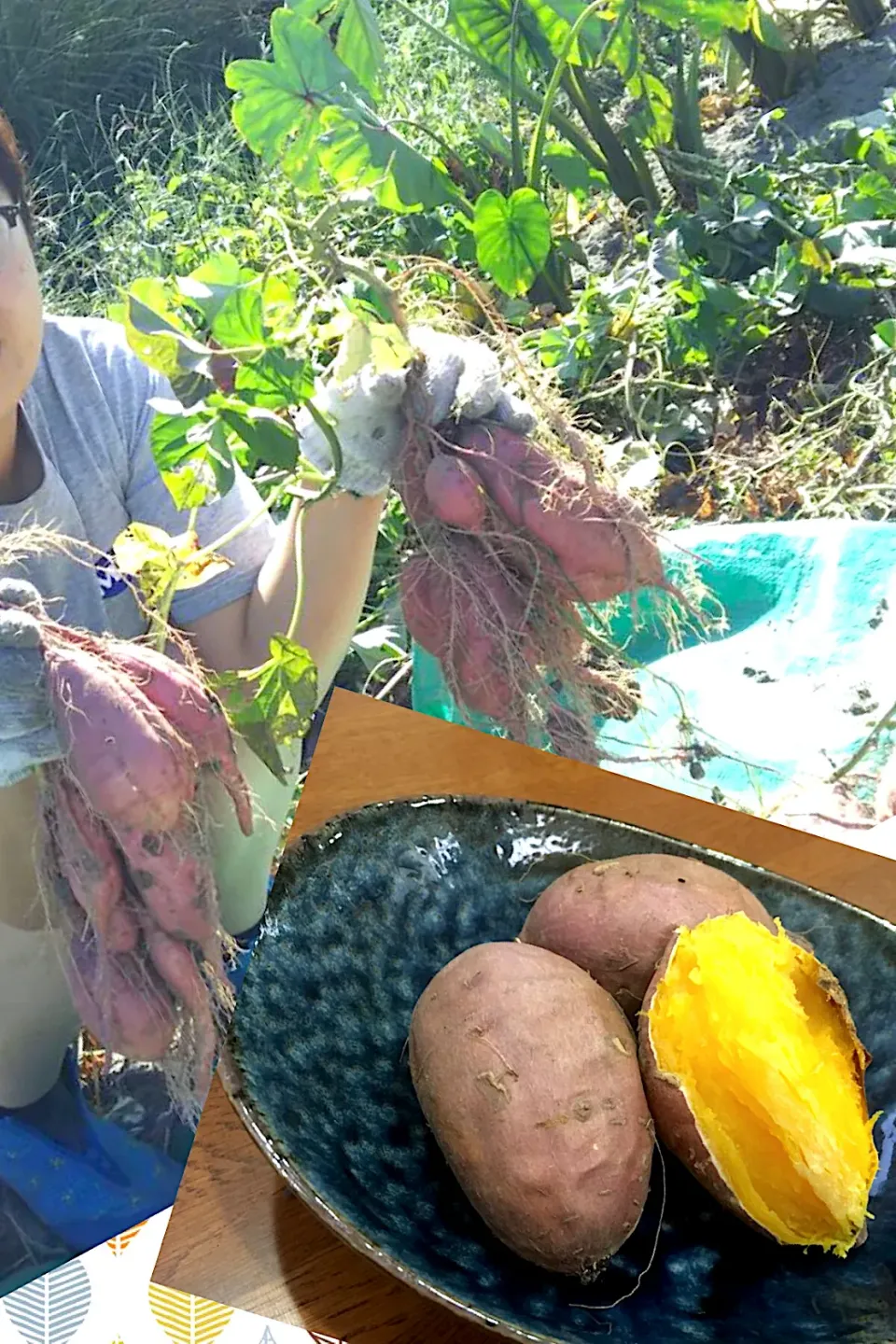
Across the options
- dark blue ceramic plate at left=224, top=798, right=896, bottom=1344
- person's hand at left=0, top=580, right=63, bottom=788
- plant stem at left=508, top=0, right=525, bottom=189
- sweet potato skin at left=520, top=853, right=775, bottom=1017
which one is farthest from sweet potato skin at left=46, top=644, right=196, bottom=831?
plant stem at left=508, top=0, right=525, bottom=189

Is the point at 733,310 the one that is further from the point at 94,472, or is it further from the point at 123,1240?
the point at 123,1240

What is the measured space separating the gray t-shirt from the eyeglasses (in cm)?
3

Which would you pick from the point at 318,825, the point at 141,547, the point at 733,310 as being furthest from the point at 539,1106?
the point at 733,310

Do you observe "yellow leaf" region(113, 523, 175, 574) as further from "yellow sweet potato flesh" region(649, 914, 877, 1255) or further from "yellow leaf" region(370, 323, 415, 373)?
"yellow sweet potato flesh" region(649, 914, 877, 1255)

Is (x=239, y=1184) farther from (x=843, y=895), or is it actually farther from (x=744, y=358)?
(x=744, y=358)

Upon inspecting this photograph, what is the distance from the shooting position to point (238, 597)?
0.60 m

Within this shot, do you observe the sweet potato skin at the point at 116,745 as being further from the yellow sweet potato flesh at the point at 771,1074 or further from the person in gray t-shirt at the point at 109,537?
the yellow sweet potato flesh at the point at 771,1074

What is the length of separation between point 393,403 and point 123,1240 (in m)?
0.48

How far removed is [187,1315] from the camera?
64cm

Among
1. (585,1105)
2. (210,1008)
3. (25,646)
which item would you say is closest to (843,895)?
(585,1105)

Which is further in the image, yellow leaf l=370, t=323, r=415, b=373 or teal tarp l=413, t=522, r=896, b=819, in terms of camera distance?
teal tarp l=413, t=522, r=896, b=819

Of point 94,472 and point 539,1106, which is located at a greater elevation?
point 94,472

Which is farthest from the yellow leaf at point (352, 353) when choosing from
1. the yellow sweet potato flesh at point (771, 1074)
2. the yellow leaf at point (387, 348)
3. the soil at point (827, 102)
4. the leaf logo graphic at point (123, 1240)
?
the leaf logo graphic at point (123, 1240)

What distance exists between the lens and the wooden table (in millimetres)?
641
